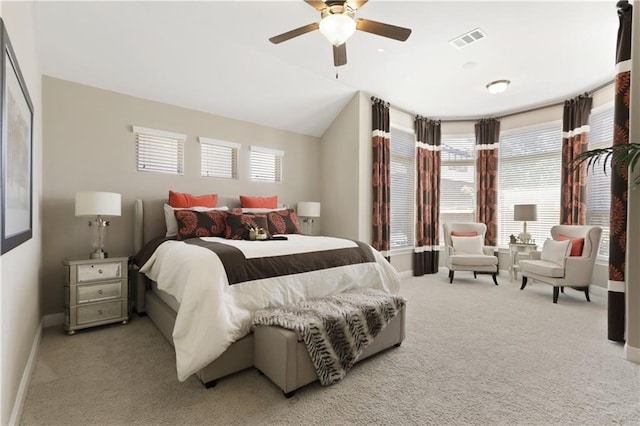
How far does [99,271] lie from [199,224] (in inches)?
40.4

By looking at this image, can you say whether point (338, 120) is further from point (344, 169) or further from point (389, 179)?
point (389, 179)

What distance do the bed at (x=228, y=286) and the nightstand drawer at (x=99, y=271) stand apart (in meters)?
0.28

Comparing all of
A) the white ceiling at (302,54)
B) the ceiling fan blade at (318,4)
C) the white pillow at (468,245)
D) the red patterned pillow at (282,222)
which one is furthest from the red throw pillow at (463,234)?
the ceiling fan blade at (318,4)

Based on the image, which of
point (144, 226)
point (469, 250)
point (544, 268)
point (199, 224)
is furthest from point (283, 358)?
point (469, 250)

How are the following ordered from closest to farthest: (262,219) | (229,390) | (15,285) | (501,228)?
(15,285), (229,390), (262,219), (501,228)

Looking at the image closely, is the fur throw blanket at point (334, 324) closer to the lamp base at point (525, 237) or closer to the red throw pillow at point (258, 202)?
the red throw pillow at point (258, 202)

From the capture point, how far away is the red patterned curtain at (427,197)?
5633mm

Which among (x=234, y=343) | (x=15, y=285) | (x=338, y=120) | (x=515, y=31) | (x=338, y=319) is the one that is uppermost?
(x=515, y=31)

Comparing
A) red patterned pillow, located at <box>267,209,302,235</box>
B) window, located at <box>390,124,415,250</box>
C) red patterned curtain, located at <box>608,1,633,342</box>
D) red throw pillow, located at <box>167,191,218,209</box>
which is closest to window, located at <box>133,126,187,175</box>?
red throw pillow, located at <box>167,191,218,209</box>

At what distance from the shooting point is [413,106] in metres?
5.36

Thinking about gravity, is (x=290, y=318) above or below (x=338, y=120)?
below

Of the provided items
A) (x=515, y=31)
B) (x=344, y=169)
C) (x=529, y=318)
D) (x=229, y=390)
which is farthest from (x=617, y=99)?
(x=229, y=390)

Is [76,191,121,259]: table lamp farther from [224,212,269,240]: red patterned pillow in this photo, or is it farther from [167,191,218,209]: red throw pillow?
[224,212,269,240]: red patterned pillow

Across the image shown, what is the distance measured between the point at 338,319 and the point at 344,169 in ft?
10.7
